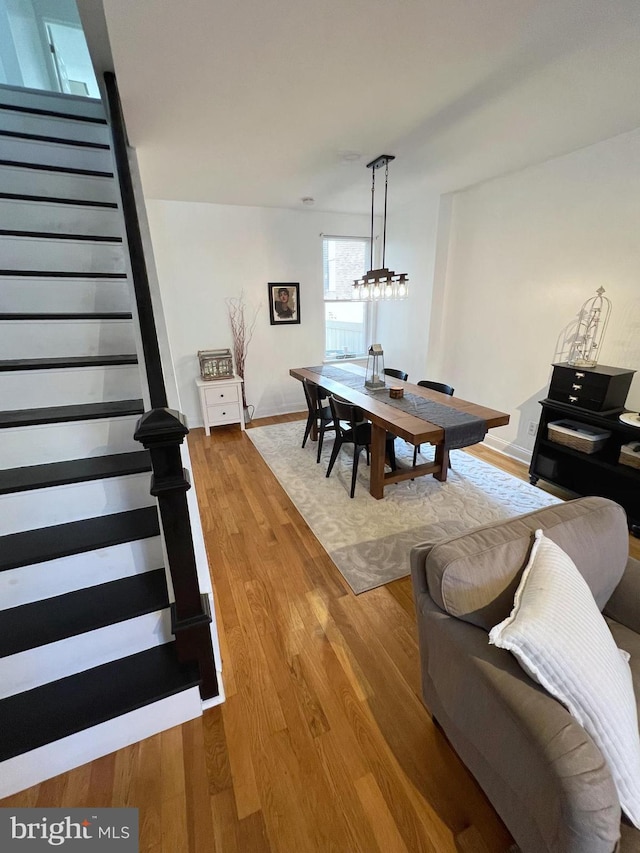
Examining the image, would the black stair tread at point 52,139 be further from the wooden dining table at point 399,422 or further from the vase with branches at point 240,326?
the wooden dining table at point 399,422

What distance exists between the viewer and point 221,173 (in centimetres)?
A: 297

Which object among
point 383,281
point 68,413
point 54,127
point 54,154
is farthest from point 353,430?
point 54,127

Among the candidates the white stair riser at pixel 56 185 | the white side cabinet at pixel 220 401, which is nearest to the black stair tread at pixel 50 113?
the white stair riser at pixel 56 185

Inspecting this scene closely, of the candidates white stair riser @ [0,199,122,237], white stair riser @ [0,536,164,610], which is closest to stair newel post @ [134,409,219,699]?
white stair riser @ [0,536,164,610]

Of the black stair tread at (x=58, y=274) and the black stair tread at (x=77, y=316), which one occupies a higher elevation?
the black stair tread at (x=58, y=274)

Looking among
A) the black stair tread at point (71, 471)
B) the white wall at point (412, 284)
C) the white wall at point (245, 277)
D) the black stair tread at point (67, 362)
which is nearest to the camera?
the black stair tread at point (71, 471)

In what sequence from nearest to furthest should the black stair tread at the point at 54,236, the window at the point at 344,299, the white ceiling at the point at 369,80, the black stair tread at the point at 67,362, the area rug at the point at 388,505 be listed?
the white ceiling at the point at 369,80
the black stair tread at the point at 67,362
the black stair tread at the point at 54,236
the area rug at the point at 388,505
the window at the point at 344,299

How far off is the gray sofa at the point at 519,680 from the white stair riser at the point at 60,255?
7.70ft

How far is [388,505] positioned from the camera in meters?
2.77

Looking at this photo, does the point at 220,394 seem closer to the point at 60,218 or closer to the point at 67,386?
the point at 60,218

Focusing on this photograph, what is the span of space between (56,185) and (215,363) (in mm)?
2174

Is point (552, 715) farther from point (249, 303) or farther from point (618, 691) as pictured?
point (249, 303)

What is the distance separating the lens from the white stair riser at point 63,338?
1837 millimetres

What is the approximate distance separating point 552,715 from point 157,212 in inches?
185
